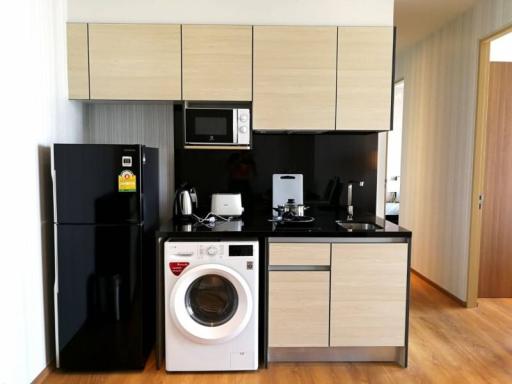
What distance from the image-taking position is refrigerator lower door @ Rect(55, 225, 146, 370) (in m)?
2.40

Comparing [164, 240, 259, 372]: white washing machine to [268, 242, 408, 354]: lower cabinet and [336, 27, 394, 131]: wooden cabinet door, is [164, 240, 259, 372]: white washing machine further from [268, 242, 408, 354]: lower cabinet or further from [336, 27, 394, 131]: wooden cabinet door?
Result: [336, 27, 394, 131]: wooden cabinet door

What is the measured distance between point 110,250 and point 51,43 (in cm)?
135

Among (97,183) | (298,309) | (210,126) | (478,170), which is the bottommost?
(298,309)

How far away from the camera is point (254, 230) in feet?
8.14

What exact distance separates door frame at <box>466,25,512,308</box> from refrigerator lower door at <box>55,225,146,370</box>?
284 centimetres

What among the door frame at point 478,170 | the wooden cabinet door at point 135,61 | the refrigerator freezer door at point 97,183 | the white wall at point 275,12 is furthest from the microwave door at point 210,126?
the door frame at point 478,170

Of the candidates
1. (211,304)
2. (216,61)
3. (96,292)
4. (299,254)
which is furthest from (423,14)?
(96,292)

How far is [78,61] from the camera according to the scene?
271 cm

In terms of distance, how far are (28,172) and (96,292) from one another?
0.80 meters

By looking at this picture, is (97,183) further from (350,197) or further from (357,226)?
(350,197)

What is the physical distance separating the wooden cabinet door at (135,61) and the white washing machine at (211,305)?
1.11 m

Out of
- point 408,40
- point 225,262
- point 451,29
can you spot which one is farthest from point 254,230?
point 408,40

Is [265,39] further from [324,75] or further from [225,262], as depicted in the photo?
[225,262]

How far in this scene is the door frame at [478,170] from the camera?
345 cm
